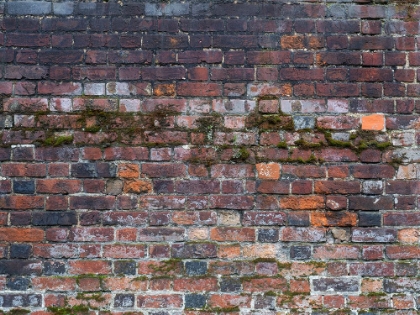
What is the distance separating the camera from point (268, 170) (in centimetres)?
266

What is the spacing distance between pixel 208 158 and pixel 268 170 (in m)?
0.35

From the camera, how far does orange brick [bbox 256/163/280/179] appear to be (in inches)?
105

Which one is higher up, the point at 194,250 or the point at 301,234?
the point at 301,234

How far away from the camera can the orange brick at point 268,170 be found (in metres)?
2.66

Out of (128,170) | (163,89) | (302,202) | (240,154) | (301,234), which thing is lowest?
(301,234)

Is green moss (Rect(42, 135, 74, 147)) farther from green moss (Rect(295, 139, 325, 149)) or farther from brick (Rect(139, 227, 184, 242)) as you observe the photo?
green moss (Rect(295, 139, 325, 149))

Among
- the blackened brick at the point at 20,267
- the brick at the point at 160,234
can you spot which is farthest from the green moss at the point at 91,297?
the brick at the point at 160,234

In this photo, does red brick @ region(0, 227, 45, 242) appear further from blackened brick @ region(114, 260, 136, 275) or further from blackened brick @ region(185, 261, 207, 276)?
blackened brick @ region(185, 261, 207, 276)

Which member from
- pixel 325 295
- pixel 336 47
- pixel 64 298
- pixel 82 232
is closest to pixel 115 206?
pixel 82 232

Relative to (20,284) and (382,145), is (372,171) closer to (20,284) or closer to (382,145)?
(382,145)

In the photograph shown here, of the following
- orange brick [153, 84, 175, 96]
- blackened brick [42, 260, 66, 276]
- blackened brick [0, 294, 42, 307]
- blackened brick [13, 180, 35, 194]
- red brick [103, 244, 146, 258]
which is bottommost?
blackened brick [0, 294, 42, 307]

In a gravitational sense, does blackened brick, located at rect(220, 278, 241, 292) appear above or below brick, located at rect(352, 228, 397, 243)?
below

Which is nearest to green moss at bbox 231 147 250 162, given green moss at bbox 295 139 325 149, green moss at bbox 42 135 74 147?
green moss at bbox 295 139 325 149

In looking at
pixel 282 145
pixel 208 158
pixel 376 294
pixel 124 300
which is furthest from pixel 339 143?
pixel 124 300
